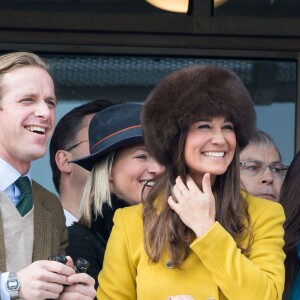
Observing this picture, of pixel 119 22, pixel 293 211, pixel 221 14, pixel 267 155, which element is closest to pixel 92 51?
pixel 119 22

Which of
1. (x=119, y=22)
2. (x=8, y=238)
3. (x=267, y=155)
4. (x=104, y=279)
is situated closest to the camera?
(x=8, y=238)

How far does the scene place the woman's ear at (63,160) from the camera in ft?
19.7

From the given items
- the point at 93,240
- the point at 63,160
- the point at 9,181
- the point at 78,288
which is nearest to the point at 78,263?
the point at 78,288

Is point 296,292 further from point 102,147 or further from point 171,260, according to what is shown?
point 102,147

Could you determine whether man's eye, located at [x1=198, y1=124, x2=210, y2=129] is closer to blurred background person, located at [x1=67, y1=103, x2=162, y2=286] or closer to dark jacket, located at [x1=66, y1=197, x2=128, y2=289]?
blurred background person, located at [x1=67, y1=103, x2=162, y2=286]

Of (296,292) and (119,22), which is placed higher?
(119,22)

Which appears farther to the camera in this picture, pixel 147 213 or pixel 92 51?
pixel 92 51

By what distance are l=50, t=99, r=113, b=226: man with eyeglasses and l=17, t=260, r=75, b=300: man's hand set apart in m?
1.60

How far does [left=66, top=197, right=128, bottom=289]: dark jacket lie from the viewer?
505 centimetres

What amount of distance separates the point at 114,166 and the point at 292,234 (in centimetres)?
79

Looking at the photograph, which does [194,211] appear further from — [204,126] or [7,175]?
[7,175]

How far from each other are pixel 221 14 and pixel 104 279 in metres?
2.38

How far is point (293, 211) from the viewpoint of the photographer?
514cm

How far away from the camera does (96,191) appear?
5324 millimetres
